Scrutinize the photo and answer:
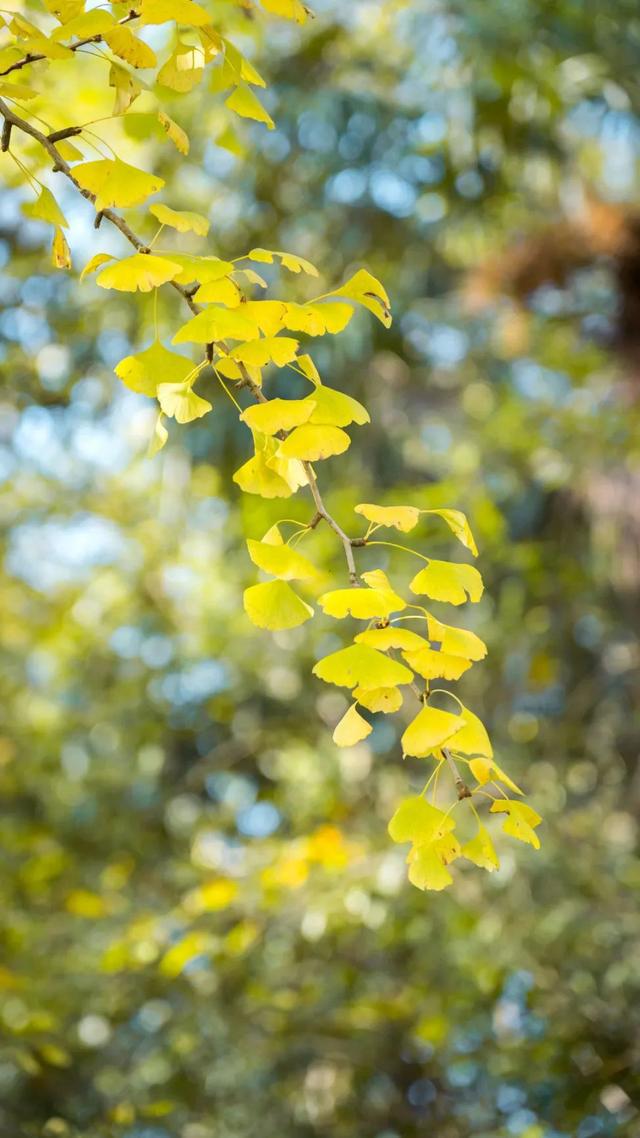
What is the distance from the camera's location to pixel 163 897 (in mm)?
2828

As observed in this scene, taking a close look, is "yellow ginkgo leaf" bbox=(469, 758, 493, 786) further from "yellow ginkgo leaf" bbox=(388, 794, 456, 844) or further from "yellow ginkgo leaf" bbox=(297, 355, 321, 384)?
"yellow ginkgo leaf" bbox=(297, 355, 321, 384)

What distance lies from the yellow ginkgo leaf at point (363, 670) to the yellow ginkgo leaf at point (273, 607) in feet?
0.16

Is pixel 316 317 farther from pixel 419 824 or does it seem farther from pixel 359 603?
pixel 419 824

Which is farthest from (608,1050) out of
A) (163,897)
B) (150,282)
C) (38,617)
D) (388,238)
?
(38,617)

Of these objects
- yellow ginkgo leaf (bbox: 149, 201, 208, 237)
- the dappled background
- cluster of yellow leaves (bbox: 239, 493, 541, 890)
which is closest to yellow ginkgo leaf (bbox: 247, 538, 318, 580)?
cluster of yellow leaves (bbox: 239, 493, 541, 890)

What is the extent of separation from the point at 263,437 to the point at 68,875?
8.21ft

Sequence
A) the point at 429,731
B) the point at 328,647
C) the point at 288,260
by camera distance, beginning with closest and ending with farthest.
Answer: the point at 429,731, the point at 288,260, the point at 328,647

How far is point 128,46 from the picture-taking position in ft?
2.55

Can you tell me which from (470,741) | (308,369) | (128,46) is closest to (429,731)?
(470,741)

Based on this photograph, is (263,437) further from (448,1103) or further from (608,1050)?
(448,1103)

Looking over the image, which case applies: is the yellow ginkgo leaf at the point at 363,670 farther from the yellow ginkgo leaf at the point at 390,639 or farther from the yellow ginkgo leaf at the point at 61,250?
the yellow ginkgo leaf at the point at 61,250

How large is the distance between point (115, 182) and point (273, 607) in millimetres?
301

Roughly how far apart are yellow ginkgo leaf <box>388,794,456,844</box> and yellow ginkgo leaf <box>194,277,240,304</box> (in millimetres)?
347

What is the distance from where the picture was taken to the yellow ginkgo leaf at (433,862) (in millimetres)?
708
